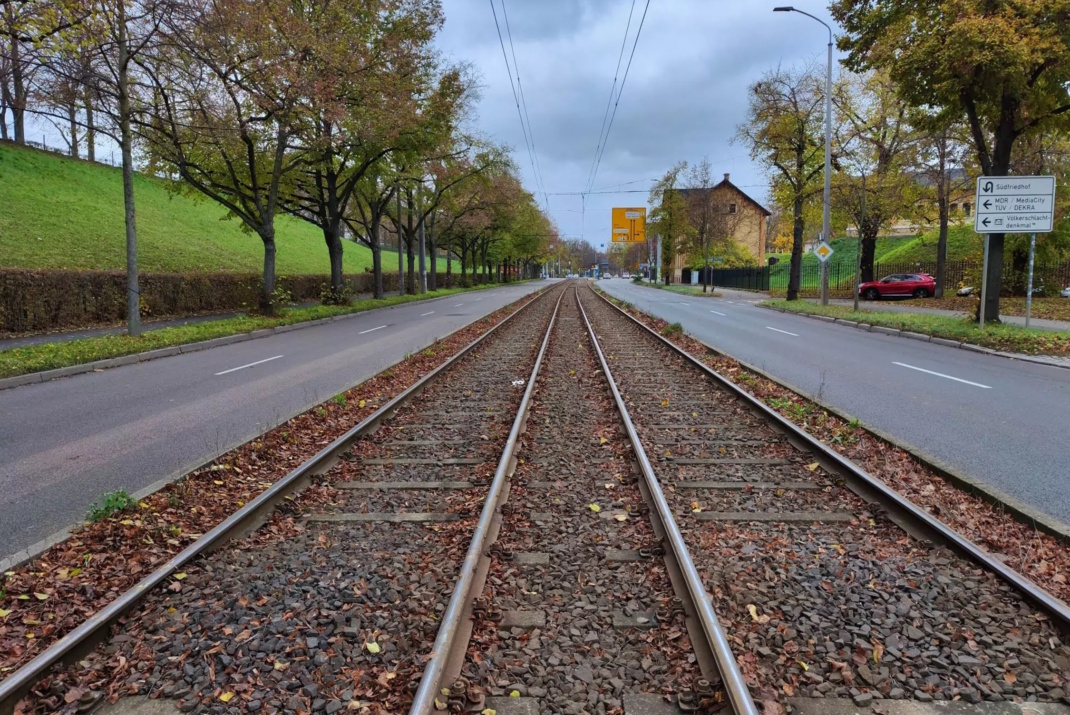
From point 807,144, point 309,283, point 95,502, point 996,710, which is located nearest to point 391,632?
Result: point 996,710

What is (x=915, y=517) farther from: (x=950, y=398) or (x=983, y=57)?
(x=983, y=57)

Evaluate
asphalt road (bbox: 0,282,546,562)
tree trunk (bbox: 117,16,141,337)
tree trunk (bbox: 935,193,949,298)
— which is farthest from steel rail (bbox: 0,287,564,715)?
tree trunk (bbox: 935,193,949,298)

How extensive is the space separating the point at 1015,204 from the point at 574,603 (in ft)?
54.0

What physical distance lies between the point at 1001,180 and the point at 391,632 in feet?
56.5

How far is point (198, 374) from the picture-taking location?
10.7 meters

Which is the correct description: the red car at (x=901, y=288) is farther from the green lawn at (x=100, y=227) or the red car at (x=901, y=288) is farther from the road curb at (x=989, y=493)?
the green lawn at (x=100, y=227)

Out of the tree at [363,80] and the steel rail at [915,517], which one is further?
the tree at [363,80]

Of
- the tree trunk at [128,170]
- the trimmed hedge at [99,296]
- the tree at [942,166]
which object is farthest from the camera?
the tree at [942,166]

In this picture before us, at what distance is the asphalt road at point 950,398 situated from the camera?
5.28 meters

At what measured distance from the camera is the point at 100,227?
2803cm

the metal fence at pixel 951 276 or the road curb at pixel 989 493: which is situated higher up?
the metal fence at pixel 951 276

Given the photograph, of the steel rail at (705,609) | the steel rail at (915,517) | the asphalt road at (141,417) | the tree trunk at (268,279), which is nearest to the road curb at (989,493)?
the steel rail at (915,517)

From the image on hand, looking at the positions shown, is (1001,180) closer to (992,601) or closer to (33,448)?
(992,601)

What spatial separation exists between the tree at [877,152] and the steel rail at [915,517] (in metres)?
25.3
